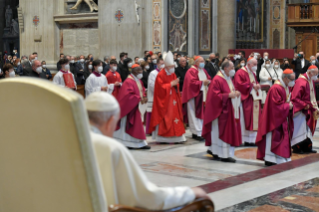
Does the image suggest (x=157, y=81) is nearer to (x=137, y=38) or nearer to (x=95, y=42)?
(x=137, y=38)

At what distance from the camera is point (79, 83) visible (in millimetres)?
15039

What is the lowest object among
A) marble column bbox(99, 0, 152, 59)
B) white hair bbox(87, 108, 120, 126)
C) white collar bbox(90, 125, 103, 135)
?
white collar bbox(90, 125, 103, 135)

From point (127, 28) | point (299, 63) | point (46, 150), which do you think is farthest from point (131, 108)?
point (299, 63)

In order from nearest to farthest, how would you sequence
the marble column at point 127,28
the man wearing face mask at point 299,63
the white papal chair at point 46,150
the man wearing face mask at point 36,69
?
1. the white papal chair at point 46,150
2. the man wearing face mask at point 36,69
3. the man wearing face mask at point 299,63
4. the marble column at point 127,28

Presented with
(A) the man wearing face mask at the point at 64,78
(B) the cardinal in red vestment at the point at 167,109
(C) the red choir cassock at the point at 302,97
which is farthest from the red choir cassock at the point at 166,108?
(C) the red choir cassock at the point at 302,97

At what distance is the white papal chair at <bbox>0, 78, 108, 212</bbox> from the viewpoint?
8.26ft

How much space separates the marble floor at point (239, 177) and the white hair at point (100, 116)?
285 centimetres

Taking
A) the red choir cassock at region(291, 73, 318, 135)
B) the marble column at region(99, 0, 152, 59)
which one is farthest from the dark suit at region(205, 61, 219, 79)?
the red choir cassock at region(291, 73, 318, 135)

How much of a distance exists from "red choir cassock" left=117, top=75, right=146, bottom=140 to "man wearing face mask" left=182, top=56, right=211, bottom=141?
5.05 ft

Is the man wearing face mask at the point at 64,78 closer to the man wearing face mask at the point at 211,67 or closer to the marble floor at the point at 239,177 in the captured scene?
the marble floor at the point at 239,177

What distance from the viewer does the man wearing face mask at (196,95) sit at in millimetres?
11688

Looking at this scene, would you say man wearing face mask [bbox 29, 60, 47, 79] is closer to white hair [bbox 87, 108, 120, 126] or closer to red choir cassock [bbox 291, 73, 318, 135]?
red choir cassock [bbox 291, 73, 318, 135]

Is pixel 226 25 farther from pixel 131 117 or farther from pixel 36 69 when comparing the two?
pixel 36 69

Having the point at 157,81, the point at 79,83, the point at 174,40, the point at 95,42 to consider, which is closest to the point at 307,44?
the point at 174,40
